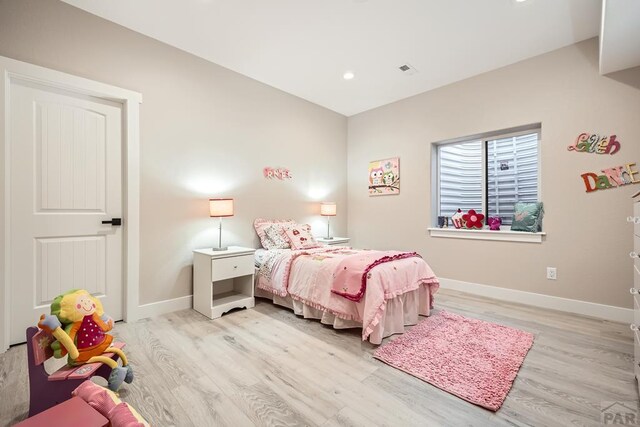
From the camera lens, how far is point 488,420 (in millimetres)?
1397

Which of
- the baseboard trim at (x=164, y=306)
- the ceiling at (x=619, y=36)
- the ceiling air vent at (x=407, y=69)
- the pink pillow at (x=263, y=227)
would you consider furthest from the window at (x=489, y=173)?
the baseboard trim at (x=164, y=306)

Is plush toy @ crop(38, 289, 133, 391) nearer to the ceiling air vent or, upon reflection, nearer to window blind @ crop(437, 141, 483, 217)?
the ceiling air vent


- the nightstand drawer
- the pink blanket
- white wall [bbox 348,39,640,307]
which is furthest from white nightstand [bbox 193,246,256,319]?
white wall [bbox 348,39,640,307]

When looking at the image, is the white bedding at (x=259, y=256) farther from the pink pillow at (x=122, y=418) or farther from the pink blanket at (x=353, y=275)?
the pink pillow at (x=122, y=418)

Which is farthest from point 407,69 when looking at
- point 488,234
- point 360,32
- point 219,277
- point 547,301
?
point 219,277

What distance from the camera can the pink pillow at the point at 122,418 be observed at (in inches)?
36.5

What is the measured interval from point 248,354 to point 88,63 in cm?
281

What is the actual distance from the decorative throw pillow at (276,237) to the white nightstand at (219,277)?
1.57ft

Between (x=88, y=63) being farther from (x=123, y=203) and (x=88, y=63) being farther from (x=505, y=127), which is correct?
(x=505, y=127)

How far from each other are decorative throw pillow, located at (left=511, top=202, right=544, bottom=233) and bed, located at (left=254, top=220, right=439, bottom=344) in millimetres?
1367

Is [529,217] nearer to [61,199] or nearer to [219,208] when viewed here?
[219,208]

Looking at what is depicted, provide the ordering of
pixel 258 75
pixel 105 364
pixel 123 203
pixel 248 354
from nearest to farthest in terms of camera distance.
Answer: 1. pixel 105 364
2. pixel 248 354
3. pixel 123 203
4. pixel 258 75

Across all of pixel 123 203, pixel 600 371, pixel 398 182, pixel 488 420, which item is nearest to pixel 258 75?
pixel 123 203

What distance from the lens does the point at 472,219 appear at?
11.9 ft
